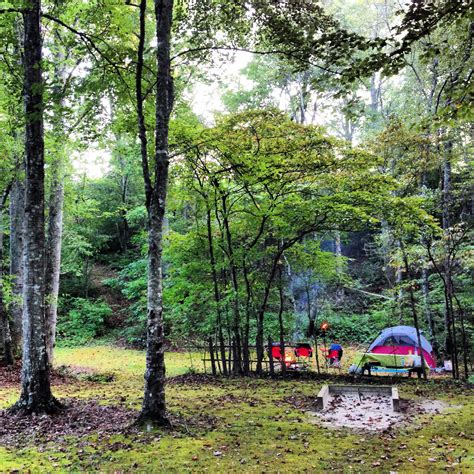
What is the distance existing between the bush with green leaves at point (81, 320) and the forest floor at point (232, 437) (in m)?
→ 11.6

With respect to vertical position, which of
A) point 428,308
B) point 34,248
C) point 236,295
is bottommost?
point 428,308

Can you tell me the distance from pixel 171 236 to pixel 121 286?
42.9 feet

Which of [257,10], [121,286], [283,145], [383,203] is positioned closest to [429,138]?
[383,203]

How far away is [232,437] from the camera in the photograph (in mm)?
5316

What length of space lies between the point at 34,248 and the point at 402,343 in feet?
37.2

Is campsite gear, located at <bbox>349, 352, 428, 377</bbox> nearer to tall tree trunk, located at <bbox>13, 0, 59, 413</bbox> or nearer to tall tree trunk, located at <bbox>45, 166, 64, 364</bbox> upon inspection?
tall tree trunk, located at <bbox>13, 0, 59, 413</bbox>

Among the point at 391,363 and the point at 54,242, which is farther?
the point at 54,242

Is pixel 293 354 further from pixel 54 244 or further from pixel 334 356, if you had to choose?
pixel 54 244

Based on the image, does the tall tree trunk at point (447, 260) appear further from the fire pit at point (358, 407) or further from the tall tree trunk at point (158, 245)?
the tall tree trunk at point (158, 245)

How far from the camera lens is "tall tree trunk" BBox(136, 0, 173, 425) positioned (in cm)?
538

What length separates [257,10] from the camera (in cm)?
541

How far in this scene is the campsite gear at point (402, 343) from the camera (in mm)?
12703

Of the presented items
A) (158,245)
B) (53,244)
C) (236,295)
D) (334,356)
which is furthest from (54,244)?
(334,356)

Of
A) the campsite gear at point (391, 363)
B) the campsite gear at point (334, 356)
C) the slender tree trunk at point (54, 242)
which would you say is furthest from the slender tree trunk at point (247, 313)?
the slender tree trunk at point (54, 242)
